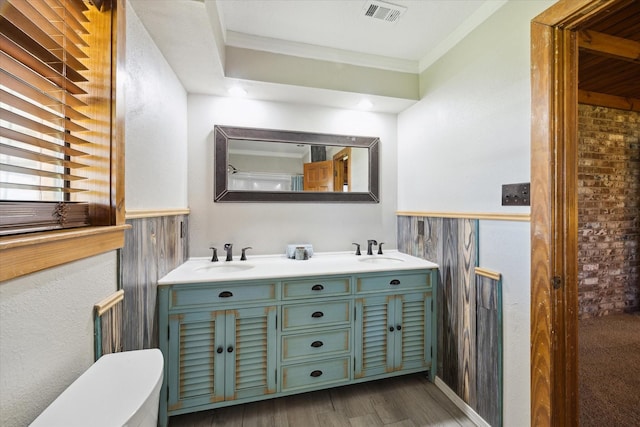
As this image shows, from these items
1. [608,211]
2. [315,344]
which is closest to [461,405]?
[315,344]

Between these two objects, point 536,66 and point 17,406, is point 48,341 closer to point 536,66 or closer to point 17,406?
point 17,406

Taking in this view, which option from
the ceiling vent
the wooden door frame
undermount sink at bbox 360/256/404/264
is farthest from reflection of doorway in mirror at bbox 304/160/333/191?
the wooden door frame

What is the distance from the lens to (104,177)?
39.6 inches

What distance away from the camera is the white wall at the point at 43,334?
62cm

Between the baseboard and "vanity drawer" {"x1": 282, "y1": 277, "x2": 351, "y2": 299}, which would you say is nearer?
the baseboard

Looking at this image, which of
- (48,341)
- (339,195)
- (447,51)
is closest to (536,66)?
(447,51)

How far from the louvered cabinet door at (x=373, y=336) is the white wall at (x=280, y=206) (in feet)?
2.23

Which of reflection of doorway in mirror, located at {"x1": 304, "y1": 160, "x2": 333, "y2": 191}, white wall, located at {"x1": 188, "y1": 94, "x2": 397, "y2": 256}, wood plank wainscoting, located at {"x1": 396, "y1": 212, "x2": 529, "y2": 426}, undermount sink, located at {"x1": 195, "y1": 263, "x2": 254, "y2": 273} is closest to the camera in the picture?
wood plank wainscoting, located at {"x1": 396, "y1": 212, "x2": 529, "y2": 426}

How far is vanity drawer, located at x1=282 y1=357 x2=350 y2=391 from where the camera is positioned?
1.67 meters

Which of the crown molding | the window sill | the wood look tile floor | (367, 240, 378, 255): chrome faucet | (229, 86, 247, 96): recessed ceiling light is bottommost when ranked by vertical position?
the wood look tile floor

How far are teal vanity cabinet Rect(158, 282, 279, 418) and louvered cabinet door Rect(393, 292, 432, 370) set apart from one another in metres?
0.85

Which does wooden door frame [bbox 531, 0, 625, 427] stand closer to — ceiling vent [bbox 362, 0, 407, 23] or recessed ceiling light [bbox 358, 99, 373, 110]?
ceiling vent [bbox 362, 0, 407, 23]

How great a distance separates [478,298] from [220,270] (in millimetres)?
1703

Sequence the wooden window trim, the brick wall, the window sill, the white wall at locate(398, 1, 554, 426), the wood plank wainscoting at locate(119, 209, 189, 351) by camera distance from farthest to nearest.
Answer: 1. the brick wall
2. the white wall at locate(398, 1, 554, 426)
3. the wood plank wainscoting at locate(119, 209, 189, 351)
4. the wooden window trim
5. the window sill
